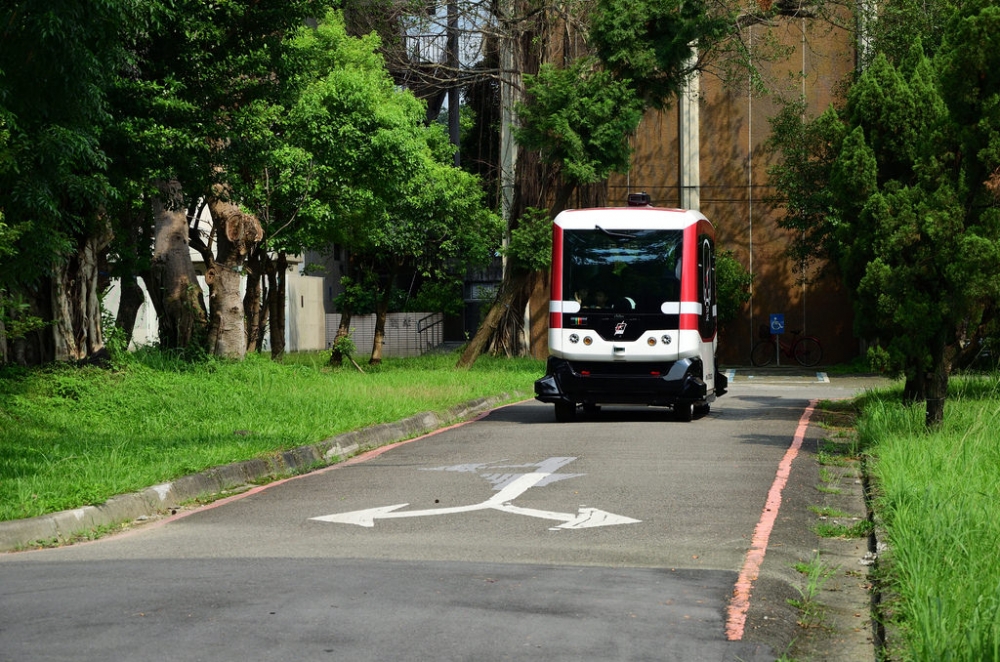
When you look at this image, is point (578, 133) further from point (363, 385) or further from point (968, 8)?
point (968, 8)

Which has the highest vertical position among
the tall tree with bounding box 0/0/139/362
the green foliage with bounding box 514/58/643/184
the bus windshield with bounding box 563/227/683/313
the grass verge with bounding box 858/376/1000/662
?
the green foliage with bounding box 514/58/643/184

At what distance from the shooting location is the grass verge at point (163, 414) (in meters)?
11.0

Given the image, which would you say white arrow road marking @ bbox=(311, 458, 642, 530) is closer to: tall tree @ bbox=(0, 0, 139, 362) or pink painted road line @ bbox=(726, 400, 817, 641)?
pink painted road line @ bbox=(726, 400, 817, 641)

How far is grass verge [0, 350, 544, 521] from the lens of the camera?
36.0 feet

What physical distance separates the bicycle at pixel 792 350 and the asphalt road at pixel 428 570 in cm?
2711

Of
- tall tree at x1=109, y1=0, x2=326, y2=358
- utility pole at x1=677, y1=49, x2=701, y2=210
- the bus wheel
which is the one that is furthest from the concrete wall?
the bus wheel

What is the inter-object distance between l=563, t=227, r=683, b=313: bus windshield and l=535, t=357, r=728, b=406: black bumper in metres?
0.85

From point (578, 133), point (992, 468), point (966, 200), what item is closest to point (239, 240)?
point (578, 133)

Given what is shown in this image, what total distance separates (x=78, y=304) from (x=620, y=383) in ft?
26.6

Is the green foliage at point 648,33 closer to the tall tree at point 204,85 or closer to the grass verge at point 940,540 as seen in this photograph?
the tall tree at point 204,85

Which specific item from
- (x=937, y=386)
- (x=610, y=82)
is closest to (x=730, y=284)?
(x=610, y=82)

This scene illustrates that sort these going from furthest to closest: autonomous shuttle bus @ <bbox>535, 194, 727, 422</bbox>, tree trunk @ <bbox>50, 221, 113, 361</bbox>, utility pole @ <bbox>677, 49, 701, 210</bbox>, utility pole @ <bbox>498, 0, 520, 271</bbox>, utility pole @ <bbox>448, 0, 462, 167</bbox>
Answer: utility pole @ <bbox>677, 49, 701, 210</bbox> < utility pole @ <bbox>498, 0, 520, 271</bbox> < utility pole @ <bbox>448, 0, 462, 167</bbox> < tree trunk @ <bbox>50, 221, 113, 361</bbox> < autonomous shuttle bus @ <bbox>535, 194, 727, 422</bbox>

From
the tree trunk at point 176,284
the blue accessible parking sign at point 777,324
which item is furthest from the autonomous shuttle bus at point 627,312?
the blue accessible parking sign at point 777,324

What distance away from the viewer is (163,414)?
55.2ft
